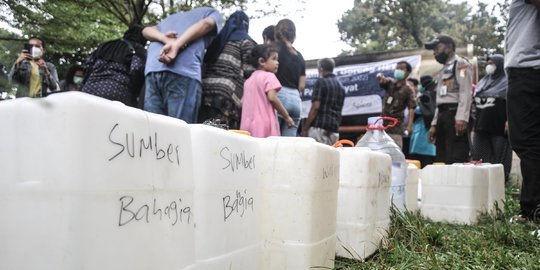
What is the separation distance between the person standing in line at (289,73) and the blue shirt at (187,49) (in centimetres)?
95

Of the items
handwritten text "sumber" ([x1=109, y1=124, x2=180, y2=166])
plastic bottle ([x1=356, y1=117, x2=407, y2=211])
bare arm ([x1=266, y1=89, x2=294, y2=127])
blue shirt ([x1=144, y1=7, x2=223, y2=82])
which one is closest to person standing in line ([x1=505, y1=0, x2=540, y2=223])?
plastic bottle ([x1=356, y1=117, x2=407, y2=211])

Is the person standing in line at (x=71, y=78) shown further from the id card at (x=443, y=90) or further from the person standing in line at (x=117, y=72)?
the id card at (x=443, y=90)

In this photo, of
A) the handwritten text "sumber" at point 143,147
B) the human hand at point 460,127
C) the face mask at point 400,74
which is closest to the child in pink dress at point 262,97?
the human hand at point 460,127

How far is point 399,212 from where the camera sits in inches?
83.7

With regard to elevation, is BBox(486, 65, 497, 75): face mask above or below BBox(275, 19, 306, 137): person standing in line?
above

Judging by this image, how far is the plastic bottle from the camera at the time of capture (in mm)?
2336

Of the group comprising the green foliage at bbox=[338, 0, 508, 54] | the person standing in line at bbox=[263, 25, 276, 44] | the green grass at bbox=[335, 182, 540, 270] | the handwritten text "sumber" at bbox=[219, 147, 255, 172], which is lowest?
the green grass at bbox=[335, 182, 540, 270]

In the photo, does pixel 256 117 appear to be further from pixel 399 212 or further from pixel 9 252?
pixel 9 252

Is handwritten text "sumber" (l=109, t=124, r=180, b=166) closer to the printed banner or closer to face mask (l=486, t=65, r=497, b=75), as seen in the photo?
face mask (l=486, t=65, r=497, b=75)

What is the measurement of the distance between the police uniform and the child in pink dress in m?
1.67

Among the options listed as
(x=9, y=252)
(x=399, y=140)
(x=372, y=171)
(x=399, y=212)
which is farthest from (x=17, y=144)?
(x=399, y=140)

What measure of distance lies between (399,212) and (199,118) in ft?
4.38

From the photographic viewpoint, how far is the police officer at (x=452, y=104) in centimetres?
380

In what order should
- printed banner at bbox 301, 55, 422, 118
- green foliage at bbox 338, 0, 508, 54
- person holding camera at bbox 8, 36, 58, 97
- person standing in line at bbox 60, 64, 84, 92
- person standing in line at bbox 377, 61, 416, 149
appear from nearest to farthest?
person holding camera at bbox 8, 36, 58, 97
person standing in line at bbox 60, 64, 84, 92
person standing in line at bbox 377, 61, 416, 149
printed banner at bbox 301, 55, 422, 118
green foliage at bbox 338, 0, 508, 54
